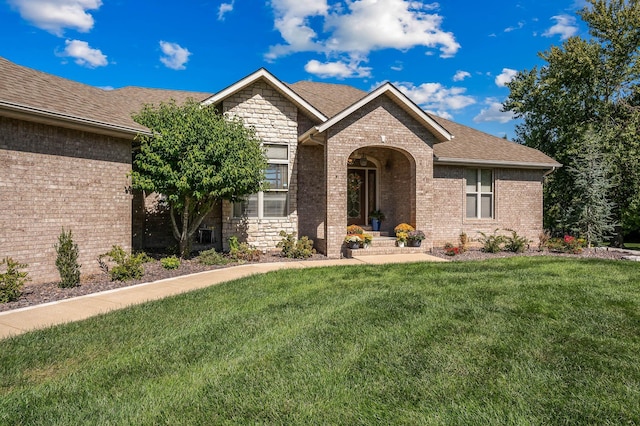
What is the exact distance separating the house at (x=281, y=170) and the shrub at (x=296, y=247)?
19.7 inches

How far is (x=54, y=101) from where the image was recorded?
8281 mm

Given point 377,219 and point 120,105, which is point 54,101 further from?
point 377,219

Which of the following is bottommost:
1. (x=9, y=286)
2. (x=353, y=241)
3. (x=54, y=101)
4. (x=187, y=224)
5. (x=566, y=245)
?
(x=9, y=286)

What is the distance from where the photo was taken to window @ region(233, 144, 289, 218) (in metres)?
12.6

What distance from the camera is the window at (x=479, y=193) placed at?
584 inches

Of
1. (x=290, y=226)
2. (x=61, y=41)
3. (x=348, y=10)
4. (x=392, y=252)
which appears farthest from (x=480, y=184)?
(x=61, y=41)

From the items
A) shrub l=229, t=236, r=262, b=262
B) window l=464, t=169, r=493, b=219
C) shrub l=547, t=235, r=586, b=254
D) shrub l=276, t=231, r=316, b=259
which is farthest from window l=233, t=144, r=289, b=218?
shrub l=547, t=235, r=586, b=254

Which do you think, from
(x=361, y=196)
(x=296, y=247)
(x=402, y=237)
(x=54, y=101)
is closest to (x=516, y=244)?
(x=402, y=237)

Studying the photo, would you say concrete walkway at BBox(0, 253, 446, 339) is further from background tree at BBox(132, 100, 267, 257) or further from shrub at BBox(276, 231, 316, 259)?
background tree at BBox(132, 100, 267, 257)

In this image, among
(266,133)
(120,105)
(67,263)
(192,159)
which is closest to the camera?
(67,263)

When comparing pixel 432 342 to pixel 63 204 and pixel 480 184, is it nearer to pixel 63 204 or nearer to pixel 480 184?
pixel 63 204

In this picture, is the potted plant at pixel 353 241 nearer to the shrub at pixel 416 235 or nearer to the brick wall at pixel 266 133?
the shrub at pixel 416 235

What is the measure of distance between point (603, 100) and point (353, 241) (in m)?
15.8

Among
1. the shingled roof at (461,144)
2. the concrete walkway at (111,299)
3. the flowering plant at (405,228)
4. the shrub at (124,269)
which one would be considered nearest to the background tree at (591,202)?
the shingled roof at (461,144)
